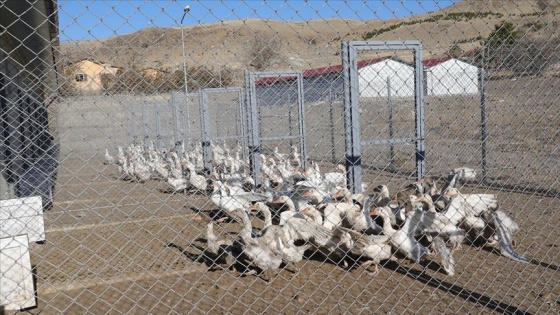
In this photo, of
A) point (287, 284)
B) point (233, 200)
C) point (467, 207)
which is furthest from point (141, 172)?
point (467, 207)

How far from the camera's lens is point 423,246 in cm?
493

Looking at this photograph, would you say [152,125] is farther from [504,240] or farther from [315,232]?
[504,240]

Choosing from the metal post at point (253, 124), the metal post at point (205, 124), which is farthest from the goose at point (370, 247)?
the metal post at point (205, 124)

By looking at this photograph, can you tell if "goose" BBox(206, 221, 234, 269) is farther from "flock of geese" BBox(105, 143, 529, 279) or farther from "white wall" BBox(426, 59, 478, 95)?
"white wall" BBox(426, 59, 478, 95)

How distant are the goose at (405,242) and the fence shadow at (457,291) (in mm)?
140

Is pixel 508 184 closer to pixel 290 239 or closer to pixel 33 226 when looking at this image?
pixel 290 239

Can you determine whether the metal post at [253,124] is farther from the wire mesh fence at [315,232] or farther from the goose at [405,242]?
the goose at [405,242]

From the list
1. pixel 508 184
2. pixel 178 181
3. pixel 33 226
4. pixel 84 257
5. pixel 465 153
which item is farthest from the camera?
pixel 465 153

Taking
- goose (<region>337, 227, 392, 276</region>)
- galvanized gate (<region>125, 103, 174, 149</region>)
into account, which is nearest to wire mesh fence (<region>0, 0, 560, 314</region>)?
goose (<region>337, 227, 392, 276</region>)

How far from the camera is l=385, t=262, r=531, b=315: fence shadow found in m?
3.68

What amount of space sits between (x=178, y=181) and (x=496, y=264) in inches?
253

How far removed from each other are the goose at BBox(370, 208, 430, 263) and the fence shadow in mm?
140

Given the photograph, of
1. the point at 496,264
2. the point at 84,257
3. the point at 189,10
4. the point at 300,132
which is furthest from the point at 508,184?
the point at 189,10

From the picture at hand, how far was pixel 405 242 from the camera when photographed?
474 cm
